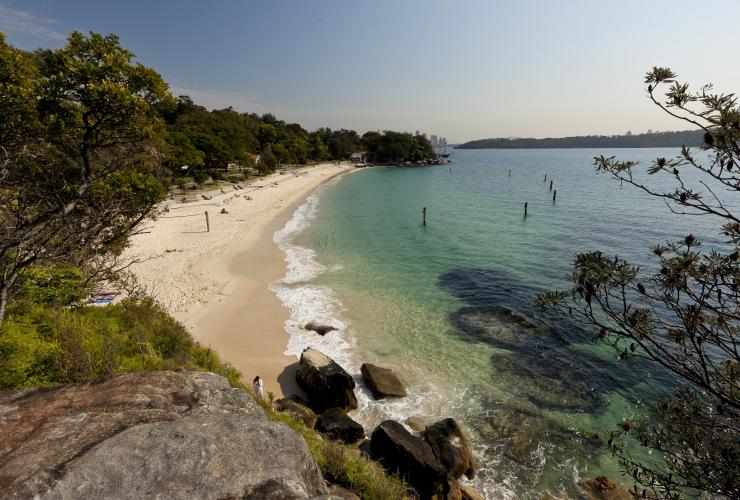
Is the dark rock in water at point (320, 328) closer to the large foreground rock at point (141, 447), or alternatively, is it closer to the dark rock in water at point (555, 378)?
the dark rock in water at point (555, 378)

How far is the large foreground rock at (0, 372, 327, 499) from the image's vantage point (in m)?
4.26

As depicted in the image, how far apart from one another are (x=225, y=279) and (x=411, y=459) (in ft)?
56.6

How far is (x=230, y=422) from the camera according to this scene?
18.6ft

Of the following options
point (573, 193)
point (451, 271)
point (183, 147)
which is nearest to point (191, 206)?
point (183, 147)

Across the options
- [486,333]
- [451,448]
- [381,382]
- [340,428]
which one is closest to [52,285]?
[340,428]

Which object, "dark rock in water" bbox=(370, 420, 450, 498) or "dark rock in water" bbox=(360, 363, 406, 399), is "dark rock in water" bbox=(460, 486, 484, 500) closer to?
"dark rock in water" bbox=(370, 420, 450, 498)

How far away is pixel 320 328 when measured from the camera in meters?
17.4

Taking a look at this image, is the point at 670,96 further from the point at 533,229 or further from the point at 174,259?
the point at 533,229

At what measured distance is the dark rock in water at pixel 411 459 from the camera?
9.18m

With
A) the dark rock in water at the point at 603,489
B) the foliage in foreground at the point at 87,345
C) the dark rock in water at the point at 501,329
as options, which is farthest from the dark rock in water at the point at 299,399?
the dark rock in water at the point at 603,489

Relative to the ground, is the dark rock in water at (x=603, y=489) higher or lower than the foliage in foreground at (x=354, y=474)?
lower

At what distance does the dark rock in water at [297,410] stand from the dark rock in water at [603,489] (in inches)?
320

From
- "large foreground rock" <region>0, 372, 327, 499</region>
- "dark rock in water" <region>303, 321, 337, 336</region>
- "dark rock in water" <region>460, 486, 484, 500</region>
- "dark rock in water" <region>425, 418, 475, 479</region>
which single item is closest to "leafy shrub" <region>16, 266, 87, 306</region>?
"large foreground rock" <region>0, 372, 327, 499</region>

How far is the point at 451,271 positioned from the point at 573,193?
52362 mm
